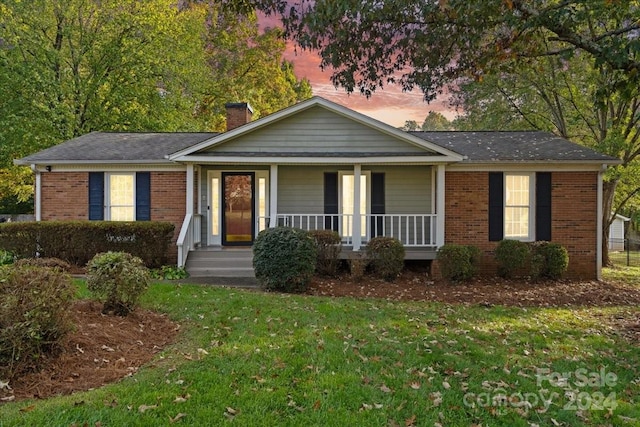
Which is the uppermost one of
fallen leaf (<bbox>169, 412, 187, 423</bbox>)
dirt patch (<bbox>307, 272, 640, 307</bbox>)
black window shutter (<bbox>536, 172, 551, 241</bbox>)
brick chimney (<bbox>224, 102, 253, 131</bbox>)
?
brick chimney (<bbox>224, 102, 253, 131</bbox>)

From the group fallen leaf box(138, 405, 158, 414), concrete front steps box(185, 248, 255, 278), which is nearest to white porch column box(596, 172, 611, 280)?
concrete front steps box(185, 248, 255, 278)

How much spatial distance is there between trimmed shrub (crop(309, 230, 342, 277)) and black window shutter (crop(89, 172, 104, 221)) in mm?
6248

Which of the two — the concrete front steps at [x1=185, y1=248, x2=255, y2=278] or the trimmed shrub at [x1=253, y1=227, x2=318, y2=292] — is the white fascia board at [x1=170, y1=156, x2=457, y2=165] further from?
the trimmed shrub at [x1=253, y1=227, x2=318, y2=292]

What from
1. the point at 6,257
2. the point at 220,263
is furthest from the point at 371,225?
the point at 6,257

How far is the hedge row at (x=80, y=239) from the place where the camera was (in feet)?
35.2

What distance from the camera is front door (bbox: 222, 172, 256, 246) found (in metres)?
12.9

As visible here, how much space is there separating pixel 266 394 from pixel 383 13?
725 cm

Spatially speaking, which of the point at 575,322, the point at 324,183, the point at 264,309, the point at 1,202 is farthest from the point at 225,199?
the point at 1,202

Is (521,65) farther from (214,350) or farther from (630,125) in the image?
(630,125)

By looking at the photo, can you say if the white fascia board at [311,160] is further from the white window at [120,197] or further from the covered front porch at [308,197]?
the white window at [120,197]

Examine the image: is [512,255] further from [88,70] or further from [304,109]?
[88,70]

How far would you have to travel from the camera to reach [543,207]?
39.5 feet

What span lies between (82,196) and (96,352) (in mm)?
8790

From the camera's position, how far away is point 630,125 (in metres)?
16.6
